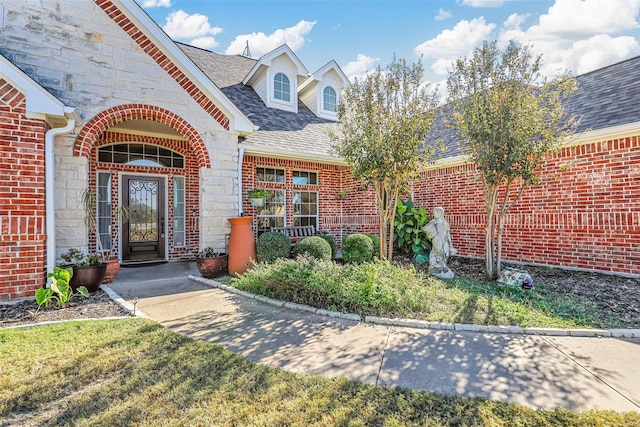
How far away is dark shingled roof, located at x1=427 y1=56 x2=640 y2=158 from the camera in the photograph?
6152 millimetres

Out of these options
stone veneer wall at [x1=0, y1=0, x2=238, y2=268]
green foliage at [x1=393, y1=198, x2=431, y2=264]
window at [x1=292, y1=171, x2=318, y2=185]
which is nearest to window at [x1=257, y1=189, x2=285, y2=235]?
window at [x1=292, y1=171, x2=318, y2=185]

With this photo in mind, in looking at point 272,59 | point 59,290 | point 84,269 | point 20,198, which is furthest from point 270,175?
point 59,290

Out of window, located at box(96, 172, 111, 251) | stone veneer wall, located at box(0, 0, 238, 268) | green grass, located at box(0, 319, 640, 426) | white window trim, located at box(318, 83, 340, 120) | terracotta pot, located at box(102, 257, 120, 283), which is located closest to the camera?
green grass, located at box(0, 319, 640, 426)

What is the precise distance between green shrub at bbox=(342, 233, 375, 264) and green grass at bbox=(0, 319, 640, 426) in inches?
193

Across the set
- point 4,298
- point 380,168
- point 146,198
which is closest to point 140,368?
point 4,298

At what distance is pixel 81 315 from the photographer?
4.27m

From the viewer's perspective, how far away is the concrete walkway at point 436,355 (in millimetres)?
2428

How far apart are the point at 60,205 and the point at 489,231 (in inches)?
314

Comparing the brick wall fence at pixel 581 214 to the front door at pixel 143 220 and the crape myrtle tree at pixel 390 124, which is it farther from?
the front door at pixel 143 220

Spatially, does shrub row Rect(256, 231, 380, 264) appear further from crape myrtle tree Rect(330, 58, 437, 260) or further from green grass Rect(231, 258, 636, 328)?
crape myrtle tree Rect(330, 58, 437, 260)

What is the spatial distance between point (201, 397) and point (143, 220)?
7.19 m

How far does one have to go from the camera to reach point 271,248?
6.99 metres

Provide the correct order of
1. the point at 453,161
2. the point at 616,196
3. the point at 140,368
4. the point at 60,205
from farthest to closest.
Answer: the point at 453,161 → the point at 616,196 → the point at 60,205 → the point at 140,368

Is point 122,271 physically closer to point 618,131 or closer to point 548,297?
point 548,297
